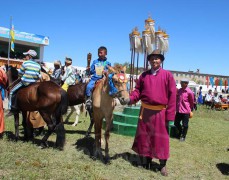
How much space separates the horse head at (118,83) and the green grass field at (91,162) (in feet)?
4.80

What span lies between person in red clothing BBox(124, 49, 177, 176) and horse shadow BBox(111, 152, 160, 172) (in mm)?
333

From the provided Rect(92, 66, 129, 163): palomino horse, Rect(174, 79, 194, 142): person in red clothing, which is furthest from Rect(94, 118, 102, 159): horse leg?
→ Rect(174, 79, 194, 142): person in red clothing

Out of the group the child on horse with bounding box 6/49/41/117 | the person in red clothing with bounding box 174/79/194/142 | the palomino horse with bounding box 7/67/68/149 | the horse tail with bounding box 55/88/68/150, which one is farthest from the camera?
the person in red clothing with bounding box 174/79/194/142

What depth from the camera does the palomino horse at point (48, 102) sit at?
6.37 metres

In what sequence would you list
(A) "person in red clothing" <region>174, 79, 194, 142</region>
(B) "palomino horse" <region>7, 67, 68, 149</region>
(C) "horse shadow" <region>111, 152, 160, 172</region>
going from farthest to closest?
1. (A) "person in red clothing" <region>174, 79, 194, 142</region>
2. (B) "palomino horse" <region>7, 67, 68, 149</region>
3. (C) "horse shadow" <region>111, 152, 160, 172</region>

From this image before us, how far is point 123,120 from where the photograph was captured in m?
9.45

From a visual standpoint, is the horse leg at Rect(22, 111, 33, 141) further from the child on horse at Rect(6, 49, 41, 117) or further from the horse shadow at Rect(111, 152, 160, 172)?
the horse shadow at Rect(111, 152, 160, 172)

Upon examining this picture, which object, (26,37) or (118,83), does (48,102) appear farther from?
(26,37)

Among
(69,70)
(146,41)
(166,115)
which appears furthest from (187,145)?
(146,41)

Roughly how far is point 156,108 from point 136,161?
1.52 metres

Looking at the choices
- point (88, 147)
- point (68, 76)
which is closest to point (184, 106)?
point (88, 147)

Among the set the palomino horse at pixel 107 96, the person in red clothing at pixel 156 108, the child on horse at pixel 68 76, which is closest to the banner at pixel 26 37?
the child on horse at pixel 68 76

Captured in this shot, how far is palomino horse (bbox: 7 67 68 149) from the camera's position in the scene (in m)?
6.37

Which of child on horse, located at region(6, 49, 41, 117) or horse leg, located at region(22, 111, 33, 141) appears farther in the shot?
horse leg, located at region(22, 111, 33, 141)
